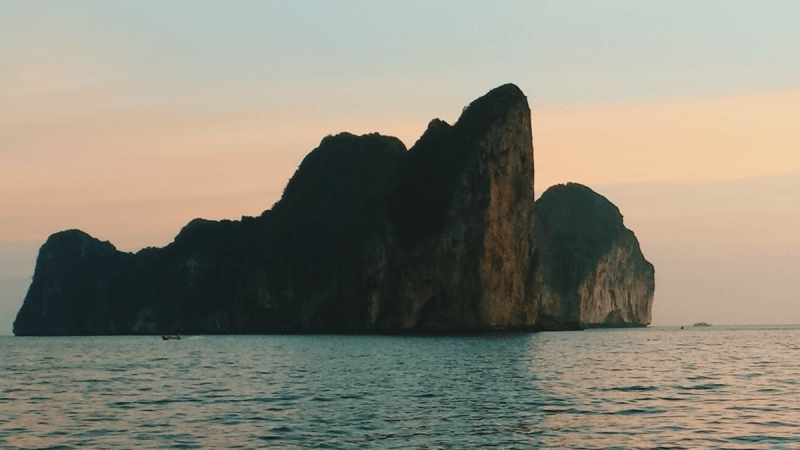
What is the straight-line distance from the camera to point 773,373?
207 ft

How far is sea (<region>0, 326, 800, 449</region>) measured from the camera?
105 feet

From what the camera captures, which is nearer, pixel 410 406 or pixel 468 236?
pixel 410 406

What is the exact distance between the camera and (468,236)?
561ft

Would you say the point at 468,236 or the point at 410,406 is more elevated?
the point at 468,236

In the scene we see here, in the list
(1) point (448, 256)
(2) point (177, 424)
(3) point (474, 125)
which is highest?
(3) point (474, 125)

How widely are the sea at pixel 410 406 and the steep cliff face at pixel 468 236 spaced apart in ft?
313

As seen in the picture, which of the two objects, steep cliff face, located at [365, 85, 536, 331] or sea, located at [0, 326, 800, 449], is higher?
steep cliff face, located at [365, 85, 536, 331]

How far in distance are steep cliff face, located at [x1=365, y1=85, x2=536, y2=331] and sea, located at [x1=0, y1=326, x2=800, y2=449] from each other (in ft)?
313

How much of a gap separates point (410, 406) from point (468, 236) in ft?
426

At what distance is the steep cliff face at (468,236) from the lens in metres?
169

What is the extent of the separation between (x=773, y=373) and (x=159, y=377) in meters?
39.7

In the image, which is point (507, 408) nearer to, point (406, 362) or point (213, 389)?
point (213, 389)

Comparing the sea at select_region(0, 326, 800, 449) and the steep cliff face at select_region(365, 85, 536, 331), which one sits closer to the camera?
the sea at select_region(0, 326, 800, 449)

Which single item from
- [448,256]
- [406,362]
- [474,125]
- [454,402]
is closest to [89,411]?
[454,402]
